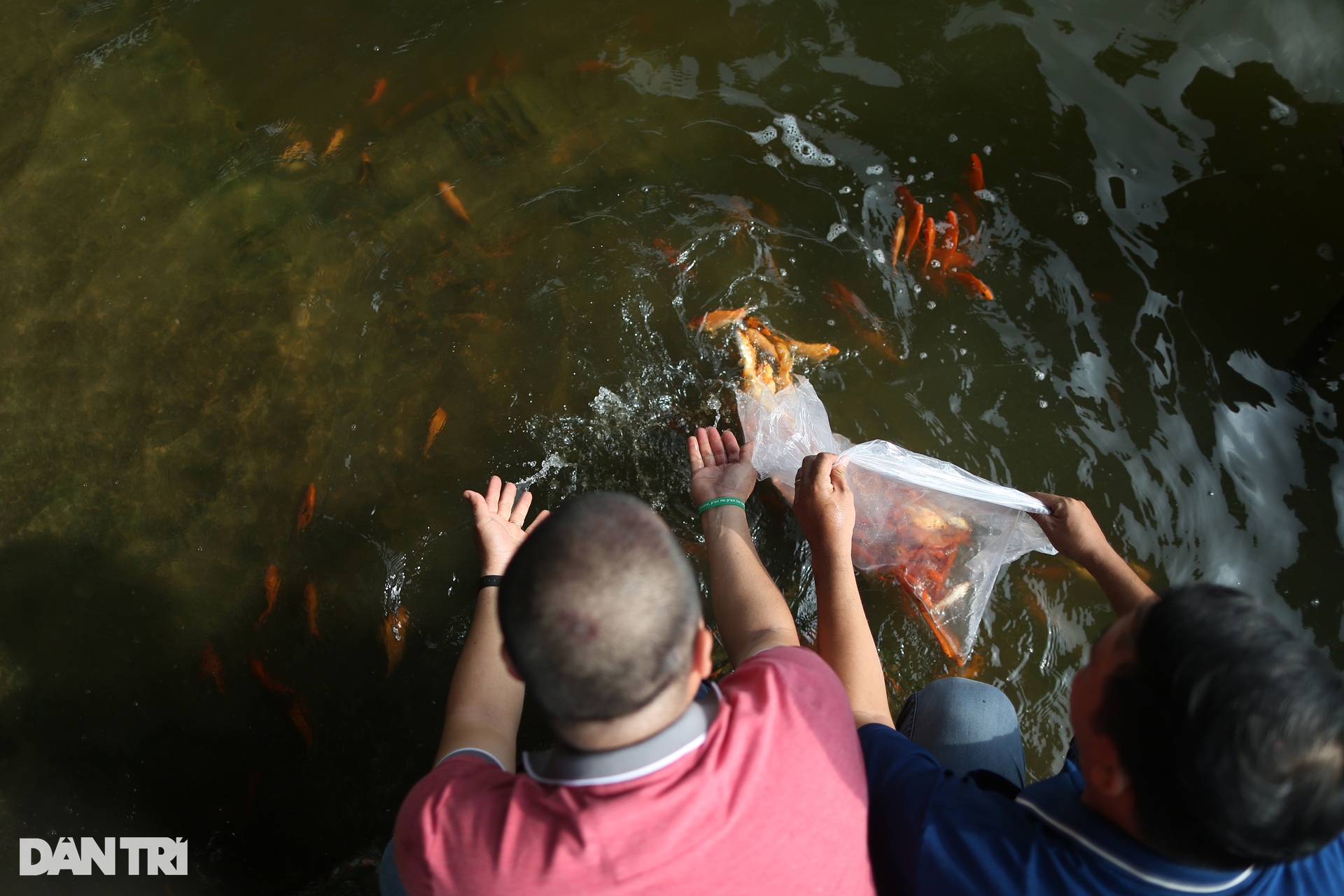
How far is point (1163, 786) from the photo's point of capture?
109 centimetres

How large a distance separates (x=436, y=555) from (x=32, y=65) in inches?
117

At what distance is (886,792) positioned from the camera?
142 cm

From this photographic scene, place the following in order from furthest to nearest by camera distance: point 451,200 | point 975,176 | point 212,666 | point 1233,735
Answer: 1. point 451,200
2. point 975,176
3. point 212,666
4. point 1233,735

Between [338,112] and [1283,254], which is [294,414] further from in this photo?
[1283,254]

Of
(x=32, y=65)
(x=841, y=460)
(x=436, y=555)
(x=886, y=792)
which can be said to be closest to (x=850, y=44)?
(x=841, y=460)

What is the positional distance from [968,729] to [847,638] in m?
0.39

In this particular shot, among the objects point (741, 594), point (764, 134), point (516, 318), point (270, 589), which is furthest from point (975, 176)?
point (270, 589)

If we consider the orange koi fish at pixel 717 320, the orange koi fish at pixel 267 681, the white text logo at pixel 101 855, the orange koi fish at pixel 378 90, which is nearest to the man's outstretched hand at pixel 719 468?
the orange koi fish at pixel 717 320

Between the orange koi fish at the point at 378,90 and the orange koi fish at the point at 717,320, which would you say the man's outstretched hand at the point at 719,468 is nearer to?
the orange koi fish at the point at 717,320

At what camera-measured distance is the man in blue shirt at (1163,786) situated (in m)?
1.02

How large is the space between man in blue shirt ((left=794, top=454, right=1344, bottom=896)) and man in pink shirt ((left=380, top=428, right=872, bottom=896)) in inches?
7.0

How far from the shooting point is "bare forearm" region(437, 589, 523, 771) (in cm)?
163

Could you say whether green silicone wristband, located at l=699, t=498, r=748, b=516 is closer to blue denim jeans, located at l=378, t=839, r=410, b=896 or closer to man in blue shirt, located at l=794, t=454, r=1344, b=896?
man in blue shirt, located at l=794, t=454, r=1344, b=896

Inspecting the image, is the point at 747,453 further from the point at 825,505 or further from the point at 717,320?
the point at 717,320
